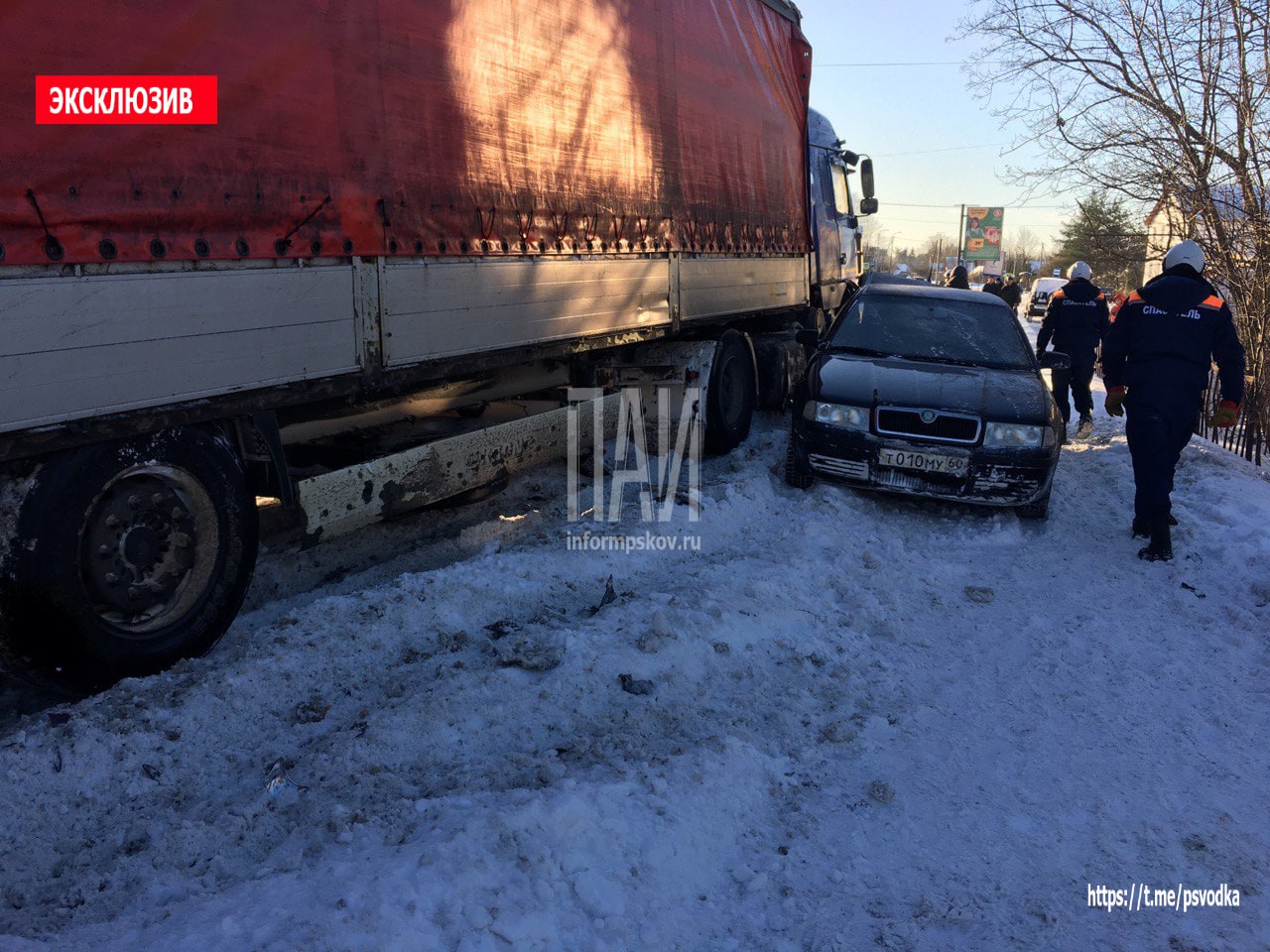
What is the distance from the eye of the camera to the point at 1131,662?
420 centimetres

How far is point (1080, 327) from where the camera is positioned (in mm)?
9477

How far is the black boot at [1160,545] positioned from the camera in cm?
561

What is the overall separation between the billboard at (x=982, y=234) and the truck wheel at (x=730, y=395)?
3116 inches

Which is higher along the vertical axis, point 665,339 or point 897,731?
point 665,339

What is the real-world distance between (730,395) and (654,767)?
5.91 metres

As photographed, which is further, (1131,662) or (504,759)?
(1131,662)

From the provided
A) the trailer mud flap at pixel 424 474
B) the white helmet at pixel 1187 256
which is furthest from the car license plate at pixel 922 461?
the trailer mud flap at pixel 424 474

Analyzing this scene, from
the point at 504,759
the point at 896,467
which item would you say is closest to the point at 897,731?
the point at 504,759

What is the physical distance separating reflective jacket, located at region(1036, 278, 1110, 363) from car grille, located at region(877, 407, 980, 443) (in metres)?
4.13

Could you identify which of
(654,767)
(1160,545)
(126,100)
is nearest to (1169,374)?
(1160,545)

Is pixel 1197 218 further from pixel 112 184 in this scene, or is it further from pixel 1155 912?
pixel 112 184

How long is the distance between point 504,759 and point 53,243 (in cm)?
224

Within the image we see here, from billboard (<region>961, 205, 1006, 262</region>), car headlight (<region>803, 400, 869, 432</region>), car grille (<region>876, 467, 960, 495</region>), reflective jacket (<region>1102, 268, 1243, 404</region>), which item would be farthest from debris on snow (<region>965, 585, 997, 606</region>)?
billboard (<region>961, 205, 1006, 262</region>)

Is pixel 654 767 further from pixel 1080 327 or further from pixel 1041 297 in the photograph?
pixel 1041 297
